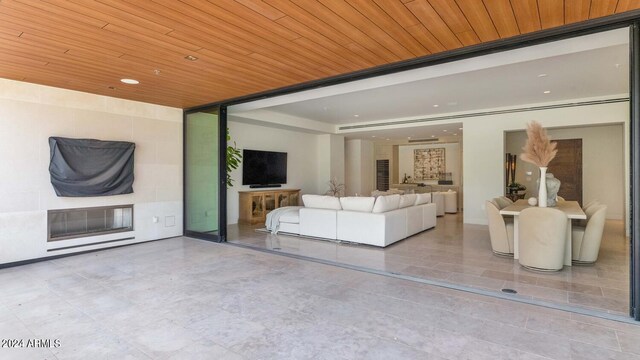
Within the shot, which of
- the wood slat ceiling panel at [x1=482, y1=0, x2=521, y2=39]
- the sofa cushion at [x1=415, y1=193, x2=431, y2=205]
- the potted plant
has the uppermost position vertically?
the wood slat ceiling panel at [x1=482, y1=0, x2=521, y2=39]

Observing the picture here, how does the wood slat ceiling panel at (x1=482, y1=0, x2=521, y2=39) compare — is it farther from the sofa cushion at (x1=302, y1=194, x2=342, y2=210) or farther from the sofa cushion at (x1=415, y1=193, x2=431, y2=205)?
the sofa cushion at (x1=415, y1=193, x2=431, y2=205)

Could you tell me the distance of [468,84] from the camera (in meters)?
5.89

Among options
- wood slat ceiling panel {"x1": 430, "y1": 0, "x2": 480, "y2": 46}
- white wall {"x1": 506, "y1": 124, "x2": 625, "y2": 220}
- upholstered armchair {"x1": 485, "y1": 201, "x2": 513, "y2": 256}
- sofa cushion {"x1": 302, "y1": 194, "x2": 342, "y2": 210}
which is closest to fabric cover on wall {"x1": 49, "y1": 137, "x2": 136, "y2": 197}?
sofa cushion {"x1": 302, "y1": 194, "x2": 342, "y2": 210}

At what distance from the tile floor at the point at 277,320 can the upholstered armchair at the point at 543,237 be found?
1.31 meters

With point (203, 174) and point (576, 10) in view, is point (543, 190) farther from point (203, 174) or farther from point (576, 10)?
point (203, 174)

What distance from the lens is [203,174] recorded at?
6645 mm

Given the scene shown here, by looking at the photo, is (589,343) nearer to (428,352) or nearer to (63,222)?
(428,352)

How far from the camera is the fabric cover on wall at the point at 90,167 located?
502 cm

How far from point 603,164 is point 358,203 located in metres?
7.04

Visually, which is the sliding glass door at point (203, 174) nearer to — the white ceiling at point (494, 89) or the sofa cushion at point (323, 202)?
the sofa cushion at point (323, 202)

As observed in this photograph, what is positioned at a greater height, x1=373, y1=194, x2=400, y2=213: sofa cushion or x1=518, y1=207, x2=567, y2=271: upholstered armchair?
x1=373, y1=194, x2=400, y2=213: sofa cushion

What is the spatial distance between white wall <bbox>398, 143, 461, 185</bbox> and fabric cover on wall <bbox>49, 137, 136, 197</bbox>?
1099cm

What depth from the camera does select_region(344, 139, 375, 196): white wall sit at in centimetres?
1232

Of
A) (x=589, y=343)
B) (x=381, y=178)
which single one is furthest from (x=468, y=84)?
(x=381, y=178)
